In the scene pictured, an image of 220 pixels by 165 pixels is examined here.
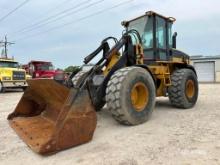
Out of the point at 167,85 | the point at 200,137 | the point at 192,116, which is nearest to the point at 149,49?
the point at 167,85

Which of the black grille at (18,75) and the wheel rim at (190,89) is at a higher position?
the black grille at (18,75)

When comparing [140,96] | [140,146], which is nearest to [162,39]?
[140,96]

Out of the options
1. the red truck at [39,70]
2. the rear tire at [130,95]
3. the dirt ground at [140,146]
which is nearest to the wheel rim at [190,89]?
the dirt ground at [140,146]

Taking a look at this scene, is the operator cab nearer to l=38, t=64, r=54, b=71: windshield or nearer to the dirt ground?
the dirt ground

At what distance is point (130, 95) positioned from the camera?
198 inches

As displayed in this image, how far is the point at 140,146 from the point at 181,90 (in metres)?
3.18

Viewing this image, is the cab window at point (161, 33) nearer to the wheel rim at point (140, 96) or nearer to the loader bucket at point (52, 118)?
the wheel rim at point (140, 96)

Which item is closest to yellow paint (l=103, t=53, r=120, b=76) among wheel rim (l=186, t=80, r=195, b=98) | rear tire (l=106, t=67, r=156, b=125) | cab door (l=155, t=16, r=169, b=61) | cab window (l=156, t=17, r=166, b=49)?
rear tire (l=106, t=67, r=156, b=125)

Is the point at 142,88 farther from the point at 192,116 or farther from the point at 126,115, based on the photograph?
the point at 192,116

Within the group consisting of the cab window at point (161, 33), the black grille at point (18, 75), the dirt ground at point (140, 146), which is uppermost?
the cab window at point (161, 33)

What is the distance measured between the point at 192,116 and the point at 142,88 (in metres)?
1.59

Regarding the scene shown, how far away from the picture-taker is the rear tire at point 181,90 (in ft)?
22.8

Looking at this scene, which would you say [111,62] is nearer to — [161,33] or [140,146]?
[161,33]

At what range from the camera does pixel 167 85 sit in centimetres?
689
